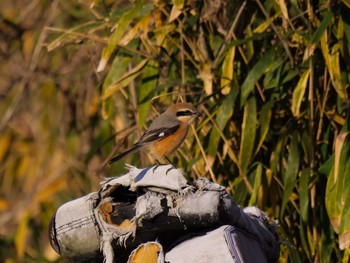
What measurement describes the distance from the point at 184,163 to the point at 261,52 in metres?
0.65

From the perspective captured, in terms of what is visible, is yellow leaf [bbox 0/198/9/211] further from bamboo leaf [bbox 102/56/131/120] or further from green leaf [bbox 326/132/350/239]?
green leaf [bbox 326/132/350/239]

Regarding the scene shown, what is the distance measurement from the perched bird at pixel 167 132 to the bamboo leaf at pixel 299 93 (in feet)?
1.54

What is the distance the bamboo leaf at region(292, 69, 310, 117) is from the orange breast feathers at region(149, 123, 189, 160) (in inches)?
21.6

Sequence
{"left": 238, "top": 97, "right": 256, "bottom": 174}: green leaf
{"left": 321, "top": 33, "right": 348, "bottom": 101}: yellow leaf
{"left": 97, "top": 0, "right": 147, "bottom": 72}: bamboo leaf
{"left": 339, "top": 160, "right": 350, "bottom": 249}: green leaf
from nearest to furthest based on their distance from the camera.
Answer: {"left": 339, "top": 160, "right": 350, "bottom": 249}: green leaf, {"left": 321, "top": 33, "right": 348, "bottom": 101}: yellow leaf, {"left": 238, "top": 97, "right": 256, "bottom": 174}: green leaf, {"left": 97, "top": 0, "right": 147, "bottom": 72}: bamboo leaf

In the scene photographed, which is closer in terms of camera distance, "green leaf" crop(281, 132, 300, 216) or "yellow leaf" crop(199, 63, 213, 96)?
"green leaf" crop(281, 132, 300, 216)

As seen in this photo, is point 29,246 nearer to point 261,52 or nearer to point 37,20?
point 37,20

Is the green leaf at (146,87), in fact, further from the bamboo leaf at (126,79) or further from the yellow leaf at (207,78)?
the yellow leaf at (207,78)

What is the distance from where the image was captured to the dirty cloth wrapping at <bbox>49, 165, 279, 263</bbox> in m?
2.81

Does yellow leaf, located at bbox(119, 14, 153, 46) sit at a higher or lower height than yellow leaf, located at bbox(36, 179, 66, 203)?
higher

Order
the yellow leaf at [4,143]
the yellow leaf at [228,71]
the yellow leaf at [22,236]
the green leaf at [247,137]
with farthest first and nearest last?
the yellow leaf at [4,143]
the yellow leaf at [22,236]
the yellow leaf at [228,71]
the green leaf at [247,137]

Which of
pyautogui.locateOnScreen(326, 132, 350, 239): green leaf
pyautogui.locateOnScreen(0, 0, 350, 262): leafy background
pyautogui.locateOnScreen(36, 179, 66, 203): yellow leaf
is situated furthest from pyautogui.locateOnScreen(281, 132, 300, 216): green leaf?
pyautogui.locateOnScreen(36, 179, 66, 203): yellow leaf

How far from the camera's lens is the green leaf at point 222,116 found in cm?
424

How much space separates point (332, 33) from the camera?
13.5 ft

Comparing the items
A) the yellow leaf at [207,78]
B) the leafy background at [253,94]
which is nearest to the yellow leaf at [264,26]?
the leafy background at [253,94]
